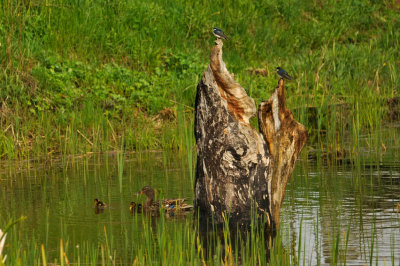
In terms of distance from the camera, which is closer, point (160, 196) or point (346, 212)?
point (160, 196)

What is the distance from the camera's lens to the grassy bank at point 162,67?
14914 millimetres

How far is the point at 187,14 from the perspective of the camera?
21.3 metres

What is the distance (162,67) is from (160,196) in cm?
966

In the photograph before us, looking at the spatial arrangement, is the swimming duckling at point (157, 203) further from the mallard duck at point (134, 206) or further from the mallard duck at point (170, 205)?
the mallard duck at point (134, 206)

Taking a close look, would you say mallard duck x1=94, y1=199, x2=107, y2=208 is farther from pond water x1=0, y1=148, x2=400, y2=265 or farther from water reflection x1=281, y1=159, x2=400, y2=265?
water reflection x1=281, y1=159, x2=400, y2=265

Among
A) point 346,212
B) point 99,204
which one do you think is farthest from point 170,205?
point 346,212

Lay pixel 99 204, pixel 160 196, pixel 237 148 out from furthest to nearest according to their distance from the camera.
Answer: pixel 99 204 → pixel 160 196 → pixel 237 148

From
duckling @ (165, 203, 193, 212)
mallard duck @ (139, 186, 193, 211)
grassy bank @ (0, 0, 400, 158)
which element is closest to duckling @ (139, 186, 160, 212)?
mallard duck @ (139, 186, 193, 211)

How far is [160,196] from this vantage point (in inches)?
368

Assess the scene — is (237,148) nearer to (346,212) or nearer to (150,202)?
(346,212)

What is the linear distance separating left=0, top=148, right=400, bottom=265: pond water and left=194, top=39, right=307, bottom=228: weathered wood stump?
1.40ft

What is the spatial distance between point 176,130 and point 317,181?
3832 mm

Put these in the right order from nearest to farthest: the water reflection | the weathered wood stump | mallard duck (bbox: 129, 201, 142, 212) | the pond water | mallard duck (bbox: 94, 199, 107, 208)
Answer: the water reflection < the pond water < the weathered wood stump < mallard duck (bbox: 129, 201, 142, 212) < mallard duck (bbox: 94, 199, 107, 208)

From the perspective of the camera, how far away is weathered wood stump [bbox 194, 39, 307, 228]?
868 cm
